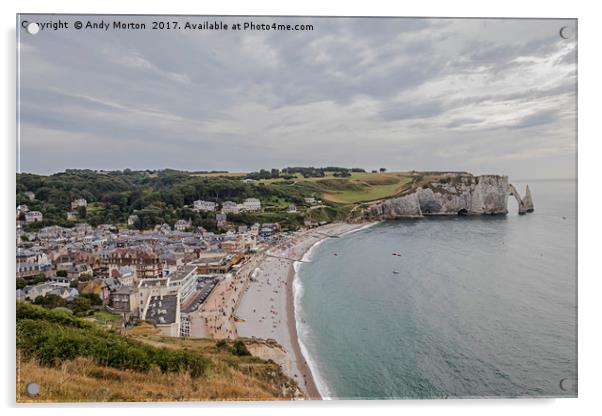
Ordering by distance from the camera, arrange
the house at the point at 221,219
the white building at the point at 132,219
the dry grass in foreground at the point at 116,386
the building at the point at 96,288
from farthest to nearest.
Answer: the house at the point at 221,219 < the white building at the point at 132,219 < the building at the point at 96,288 < the dry grass in foreground at the point at 116,386

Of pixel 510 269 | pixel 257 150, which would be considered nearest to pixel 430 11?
pixel 257 150

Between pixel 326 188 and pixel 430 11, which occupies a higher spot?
pixel 430 11

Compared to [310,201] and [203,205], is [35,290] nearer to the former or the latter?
[203,205]

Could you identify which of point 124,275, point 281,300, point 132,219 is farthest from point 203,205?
point 281,300

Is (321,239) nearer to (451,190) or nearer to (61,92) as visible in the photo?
(451,190)

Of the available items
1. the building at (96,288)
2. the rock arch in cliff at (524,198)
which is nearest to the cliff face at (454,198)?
the rock arch in cliff at (524,198)

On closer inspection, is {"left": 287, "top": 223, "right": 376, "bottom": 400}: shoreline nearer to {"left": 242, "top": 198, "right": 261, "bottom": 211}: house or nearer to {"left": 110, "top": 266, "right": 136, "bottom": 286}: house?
{"left": 242, "top": 198, "right": 261, "bottom": 211}: house

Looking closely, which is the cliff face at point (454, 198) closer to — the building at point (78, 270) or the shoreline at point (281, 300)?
the shoreline at point (281, 300)
